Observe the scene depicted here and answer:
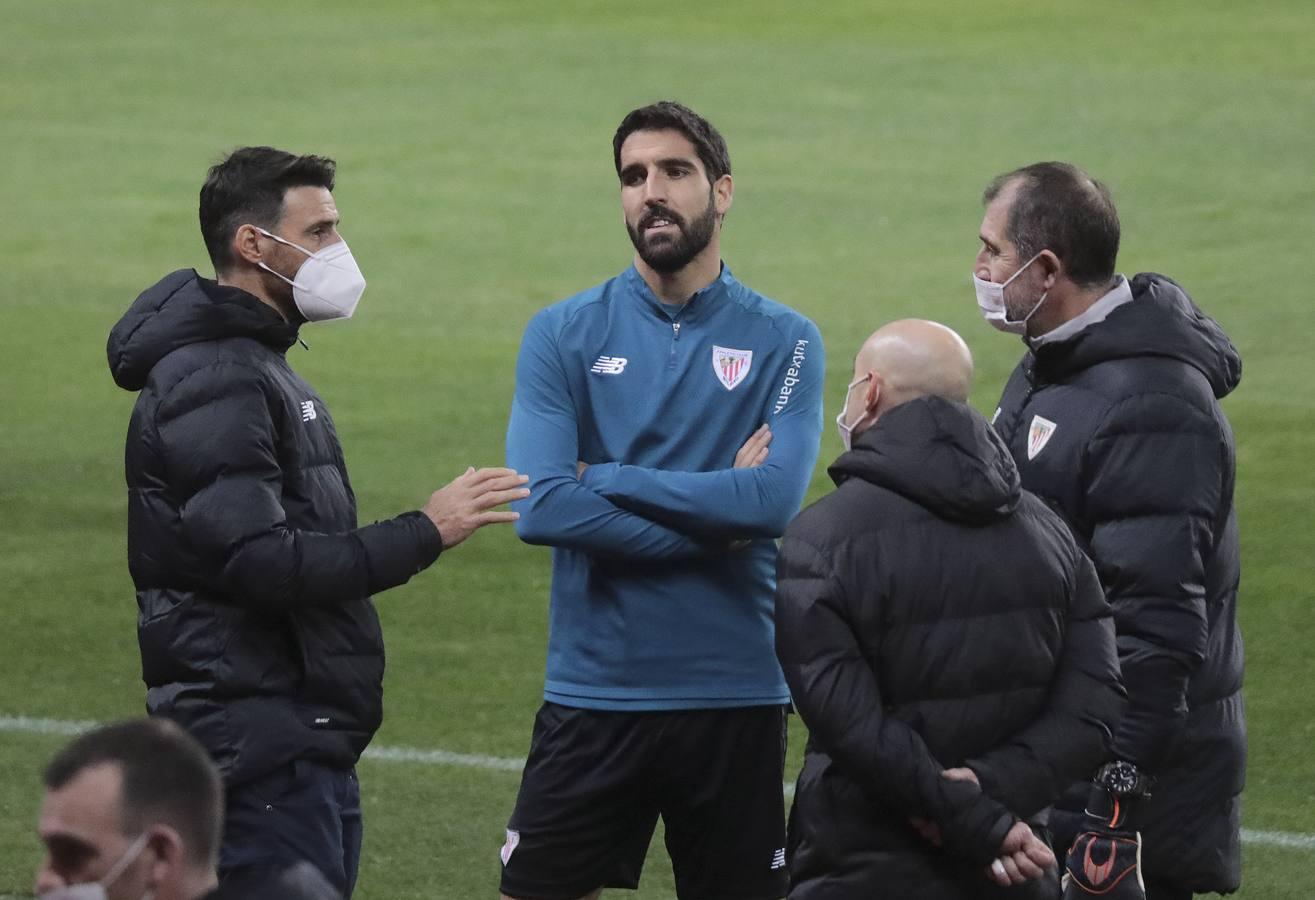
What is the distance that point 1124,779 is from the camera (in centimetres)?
521

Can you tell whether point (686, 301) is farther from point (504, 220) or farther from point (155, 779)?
point (504, 220)

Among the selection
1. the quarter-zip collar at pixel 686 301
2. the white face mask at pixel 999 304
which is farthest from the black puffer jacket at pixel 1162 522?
the quarter-zip collar at pixel 686 301

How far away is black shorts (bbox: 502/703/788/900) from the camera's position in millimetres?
5719

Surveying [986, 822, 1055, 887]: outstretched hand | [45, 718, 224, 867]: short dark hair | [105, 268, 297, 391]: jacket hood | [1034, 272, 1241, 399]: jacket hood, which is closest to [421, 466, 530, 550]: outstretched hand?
[105, 268, 297, 391]: jacket hood

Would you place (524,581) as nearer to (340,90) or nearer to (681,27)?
(340,90)

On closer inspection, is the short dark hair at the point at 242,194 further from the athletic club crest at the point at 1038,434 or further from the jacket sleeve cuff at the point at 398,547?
the athletic club crest at the point at 1038,434

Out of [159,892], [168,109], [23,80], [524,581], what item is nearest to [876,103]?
[168,109]

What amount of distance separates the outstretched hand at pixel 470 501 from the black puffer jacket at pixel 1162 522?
3.79 feet

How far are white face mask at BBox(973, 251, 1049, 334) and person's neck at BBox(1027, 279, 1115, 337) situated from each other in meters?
0.02

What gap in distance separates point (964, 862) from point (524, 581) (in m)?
6.36

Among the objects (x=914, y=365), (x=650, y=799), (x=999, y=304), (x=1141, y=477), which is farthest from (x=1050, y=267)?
(x=650, y=799)

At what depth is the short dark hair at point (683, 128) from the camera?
5.95 metres

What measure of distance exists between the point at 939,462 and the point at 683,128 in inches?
64.7

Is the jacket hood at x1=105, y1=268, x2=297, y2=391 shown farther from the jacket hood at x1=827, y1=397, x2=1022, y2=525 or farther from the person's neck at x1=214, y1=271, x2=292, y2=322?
the jacket hood at x1=827, y1=397, x2=1022, y2=525
